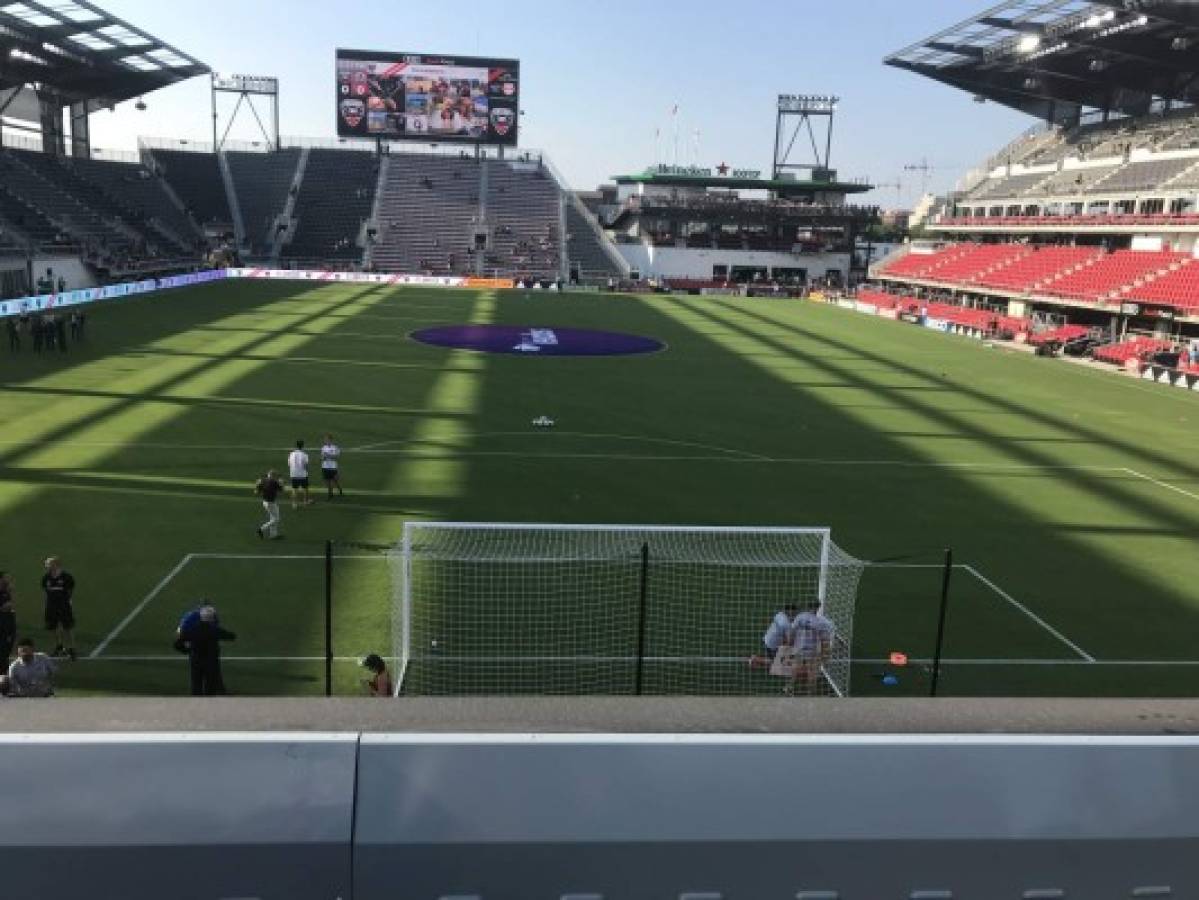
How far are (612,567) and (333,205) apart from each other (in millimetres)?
82657

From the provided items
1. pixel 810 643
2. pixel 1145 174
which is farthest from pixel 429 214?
pixel 810 643

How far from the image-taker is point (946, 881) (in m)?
2.96

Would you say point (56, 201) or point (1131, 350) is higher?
point (56, 201)

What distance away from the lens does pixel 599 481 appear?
68.2ft

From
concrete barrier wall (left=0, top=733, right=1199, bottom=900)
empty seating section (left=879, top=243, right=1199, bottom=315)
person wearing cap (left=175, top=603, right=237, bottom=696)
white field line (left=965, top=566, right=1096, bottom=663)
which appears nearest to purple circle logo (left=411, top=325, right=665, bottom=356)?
empty seating section (left=879, top=243, right=1199, bottom=315)

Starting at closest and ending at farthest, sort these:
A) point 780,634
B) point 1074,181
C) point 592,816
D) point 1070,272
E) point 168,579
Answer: point 592,816 → point 780,634 → point 168,579 → point 1070,272 → point 1074,181

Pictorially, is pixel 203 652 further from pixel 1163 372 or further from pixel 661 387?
pixel 1163 372

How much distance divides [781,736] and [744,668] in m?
9.69

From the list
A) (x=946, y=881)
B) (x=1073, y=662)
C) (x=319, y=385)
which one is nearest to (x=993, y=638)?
(x=1073, y=662)

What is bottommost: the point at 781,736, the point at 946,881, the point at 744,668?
the point at 744,668

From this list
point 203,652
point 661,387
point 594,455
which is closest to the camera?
point 203,652

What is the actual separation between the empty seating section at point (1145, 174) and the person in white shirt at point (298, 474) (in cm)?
5682

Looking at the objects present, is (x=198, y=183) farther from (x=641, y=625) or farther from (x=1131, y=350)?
(x=641, y=625)

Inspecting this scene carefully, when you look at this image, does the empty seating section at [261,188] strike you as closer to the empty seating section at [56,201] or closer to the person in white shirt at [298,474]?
the empty seating section at [56,201]
